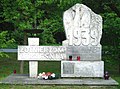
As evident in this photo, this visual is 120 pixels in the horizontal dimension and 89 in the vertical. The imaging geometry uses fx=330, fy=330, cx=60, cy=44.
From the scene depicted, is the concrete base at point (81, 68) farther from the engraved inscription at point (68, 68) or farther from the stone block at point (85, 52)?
the stone block at point (85, 52)

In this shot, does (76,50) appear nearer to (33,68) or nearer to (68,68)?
(68,68)

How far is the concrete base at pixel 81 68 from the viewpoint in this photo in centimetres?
1176

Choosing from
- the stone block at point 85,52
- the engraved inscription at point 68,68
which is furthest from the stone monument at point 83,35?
the engraved inscription at point 68,68

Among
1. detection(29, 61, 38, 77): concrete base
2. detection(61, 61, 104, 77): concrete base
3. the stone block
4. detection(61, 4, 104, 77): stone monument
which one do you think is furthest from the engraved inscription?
detection(29, 61, 38, 77): concrete base

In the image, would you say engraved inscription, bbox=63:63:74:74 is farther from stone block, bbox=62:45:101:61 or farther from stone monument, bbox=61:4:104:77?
stone block, bbox=62:45:101:61

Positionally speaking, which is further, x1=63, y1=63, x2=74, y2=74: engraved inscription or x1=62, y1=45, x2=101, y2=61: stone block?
x1=62, y1=45, x2=101, y2=61: stone block

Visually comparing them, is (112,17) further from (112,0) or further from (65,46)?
(65,46)

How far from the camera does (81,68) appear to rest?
11.8m

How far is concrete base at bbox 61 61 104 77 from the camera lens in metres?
11.8

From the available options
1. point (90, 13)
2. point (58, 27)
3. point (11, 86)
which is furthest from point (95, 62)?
point (58, 27)

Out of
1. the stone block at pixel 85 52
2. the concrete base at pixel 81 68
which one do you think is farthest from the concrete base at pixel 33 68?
the stone block at pixel 85 52

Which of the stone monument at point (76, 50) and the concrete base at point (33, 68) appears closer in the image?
the stone monument at point (76, 50)

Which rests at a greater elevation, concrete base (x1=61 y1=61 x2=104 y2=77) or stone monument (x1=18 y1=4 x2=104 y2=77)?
stone monument (x1=18 y1=4 x2=104 y2=77)

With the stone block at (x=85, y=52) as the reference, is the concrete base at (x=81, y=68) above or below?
below
